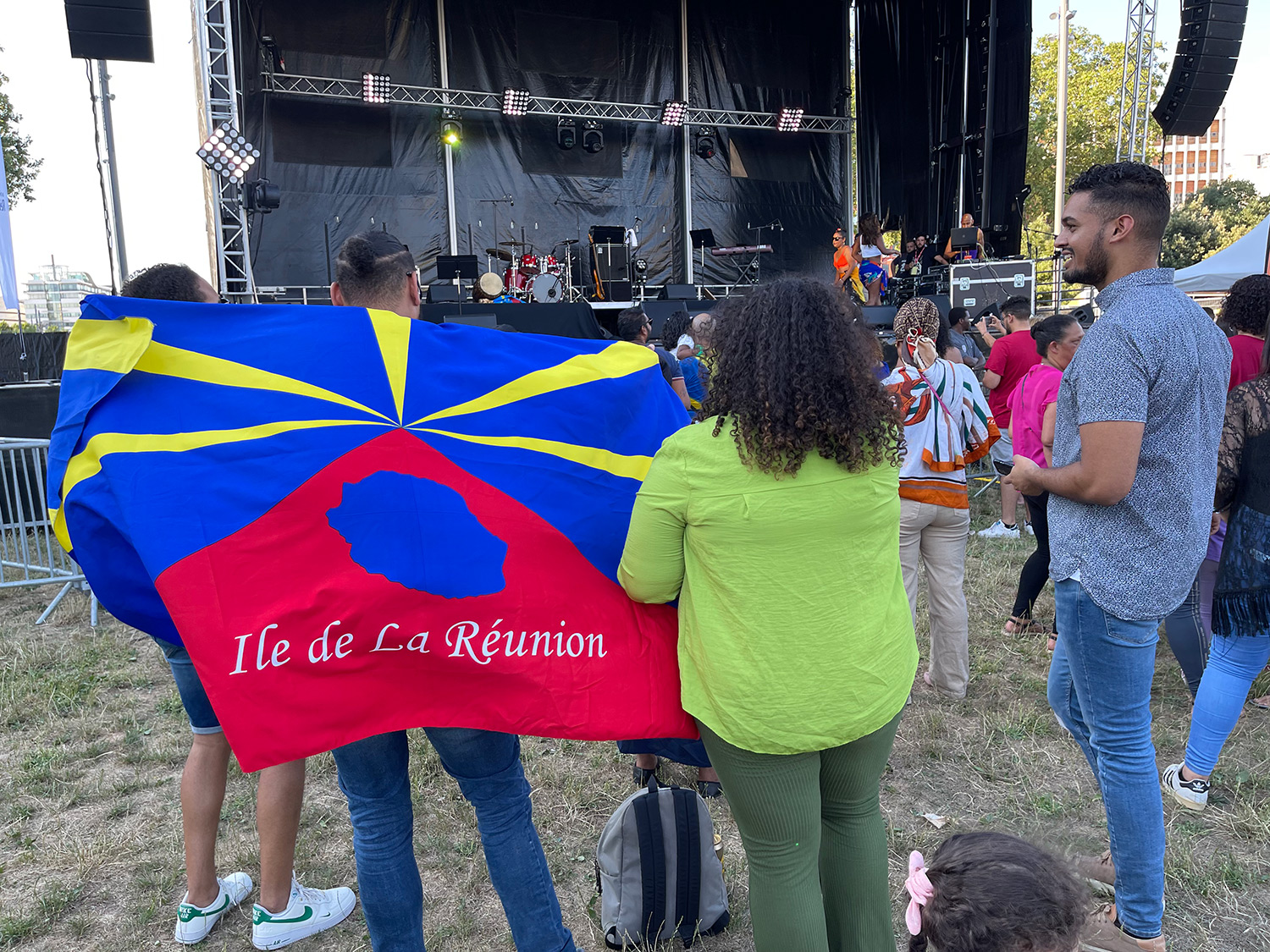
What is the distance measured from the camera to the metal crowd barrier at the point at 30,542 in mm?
5469

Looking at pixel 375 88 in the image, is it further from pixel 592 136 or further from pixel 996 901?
pixel 996 901

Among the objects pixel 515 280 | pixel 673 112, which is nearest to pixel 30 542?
pixel 515 280

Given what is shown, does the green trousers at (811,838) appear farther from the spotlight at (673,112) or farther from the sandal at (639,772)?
the spotlight at (673,112)

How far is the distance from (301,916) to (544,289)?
11.7 metres

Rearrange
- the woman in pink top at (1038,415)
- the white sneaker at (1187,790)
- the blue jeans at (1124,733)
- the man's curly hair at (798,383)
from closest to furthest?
the man's curly hair at (798,383), the blue jeans at (1124,733), the white sneaker at (1187,790), the woman in pink top at (1038,415)

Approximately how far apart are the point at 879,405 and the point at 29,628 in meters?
5.81

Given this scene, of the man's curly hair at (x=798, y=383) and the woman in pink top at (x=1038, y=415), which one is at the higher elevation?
the man's curly hair at (x=798, y=383)

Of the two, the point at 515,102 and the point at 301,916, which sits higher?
the point at 515,102

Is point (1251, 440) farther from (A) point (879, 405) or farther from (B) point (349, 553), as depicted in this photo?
(B) point (349, 553)

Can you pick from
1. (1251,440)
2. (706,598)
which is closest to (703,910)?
(706,598)

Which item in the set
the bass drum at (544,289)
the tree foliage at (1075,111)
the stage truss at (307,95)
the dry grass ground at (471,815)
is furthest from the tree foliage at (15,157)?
the tree foliage at (1075,111)

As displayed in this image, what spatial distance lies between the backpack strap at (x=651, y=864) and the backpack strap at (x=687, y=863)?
46 mm

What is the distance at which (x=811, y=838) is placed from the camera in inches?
70.2

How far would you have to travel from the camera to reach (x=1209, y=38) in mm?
11250
